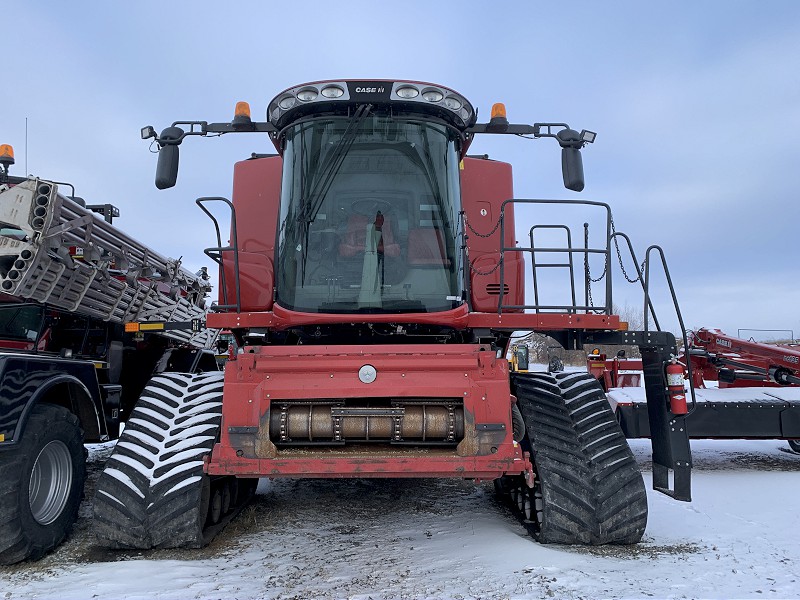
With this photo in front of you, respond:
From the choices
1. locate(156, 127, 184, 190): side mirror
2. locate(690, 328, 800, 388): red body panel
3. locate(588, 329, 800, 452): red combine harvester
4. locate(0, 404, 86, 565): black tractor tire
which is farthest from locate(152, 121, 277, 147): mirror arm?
locate(690, 328, 800, 388): red body panel

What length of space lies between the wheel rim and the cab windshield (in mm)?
2030

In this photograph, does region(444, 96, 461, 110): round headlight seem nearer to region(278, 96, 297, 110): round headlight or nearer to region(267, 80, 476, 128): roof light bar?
region(267, 80, 476, 128): roof light bar

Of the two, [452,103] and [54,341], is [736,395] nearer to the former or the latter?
[452,103]

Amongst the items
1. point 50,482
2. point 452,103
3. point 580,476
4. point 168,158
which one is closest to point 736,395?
point 580,476

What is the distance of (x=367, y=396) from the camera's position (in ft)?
14.3

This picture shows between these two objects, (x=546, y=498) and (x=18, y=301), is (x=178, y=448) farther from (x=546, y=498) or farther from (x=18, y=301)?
(x=546, y=498)

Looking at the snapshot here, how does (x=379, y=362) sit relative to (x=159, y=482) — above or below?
above

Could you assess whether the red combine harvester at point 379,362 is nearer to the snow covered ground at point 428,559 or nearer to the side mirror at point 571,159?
the side mirror at point 571,159

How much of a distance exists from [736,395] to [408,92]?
6133 millimetres

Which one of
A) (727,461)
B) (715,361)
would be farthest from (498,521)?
(715,361)

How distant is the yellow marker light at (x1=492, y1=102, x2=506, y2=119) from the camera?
5.71m

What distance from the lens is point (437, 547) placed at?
4.75m

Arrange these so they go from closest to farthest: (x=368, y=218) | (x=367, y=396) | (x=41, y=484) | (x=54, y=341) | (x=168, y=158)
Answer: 1. (x=367, y=396)
2. (x=41, y=484)
3. (x=368, y=218)
4. (x=168, y=158)
5. (x=54, y=341)

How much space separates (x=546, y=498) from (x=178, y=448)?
2599 mm
